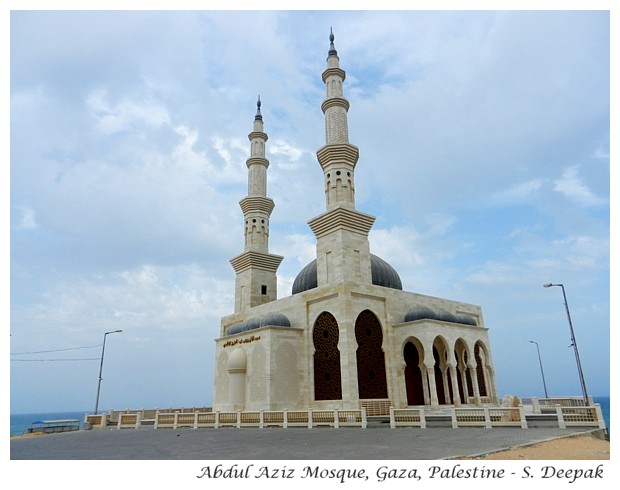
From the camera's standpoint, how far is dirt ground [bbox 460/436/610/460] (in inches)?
356

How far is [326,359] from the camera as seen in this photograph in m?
23.5

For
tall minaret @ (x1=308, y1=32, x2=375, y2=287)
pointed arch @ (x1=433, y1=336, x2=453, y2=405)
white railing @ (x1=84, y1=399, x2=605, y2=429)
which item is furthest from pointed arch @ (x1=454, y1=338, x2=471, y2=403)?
tall minaret @ (x1=308, y1=32, x2=375, y2=287)

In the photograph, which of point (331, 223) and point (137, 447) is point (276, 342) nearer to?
point (331, 223)

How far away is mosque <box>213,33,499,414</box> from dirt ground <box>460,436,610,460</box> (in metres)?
11.4

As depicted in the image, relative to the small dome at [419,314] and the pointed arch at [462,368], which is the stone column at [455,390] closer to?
the pointed arch at [462,368]

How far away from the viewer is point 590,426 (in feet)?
46.1

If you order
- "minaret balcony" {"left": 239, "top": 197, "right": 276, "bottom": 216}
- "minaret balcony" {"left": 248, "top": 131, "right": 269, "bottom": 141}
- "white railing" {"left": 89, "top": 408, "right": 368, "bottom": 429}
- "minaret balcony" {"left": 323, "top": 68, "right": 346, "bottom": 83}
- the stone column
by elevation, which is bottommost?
"white railing" {"left": 89, "top": 408, "right": 368, "bottom": 429}

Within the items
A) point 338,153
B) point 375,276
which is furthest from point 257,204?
point 375,276

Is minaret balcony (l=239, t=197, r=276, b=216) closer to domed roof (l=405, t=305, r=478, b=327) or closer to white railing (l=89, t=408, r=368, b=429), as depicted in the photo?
domed roof (l=405, t=305, r=478, b=327)

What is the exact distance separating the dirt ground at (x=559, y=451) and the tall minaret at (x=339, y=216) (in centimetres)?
1374

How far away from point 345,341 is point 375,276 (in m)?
6.63

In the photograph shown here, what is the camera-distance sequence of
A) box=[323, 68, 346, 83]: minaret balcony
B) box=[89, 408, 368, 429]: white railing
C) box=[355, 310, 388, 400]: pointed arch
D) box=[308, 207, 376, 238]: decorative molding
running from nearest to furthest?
box=[89, 408, 368, 429]: white railing, box=[355, 310, 388, 400]: pointed arch, box=[308, 207, 376, 238]: decorative molding, box=[323, 68, 346, 83]: minaret balcony

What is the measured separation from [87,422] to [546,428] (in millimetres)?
23154
